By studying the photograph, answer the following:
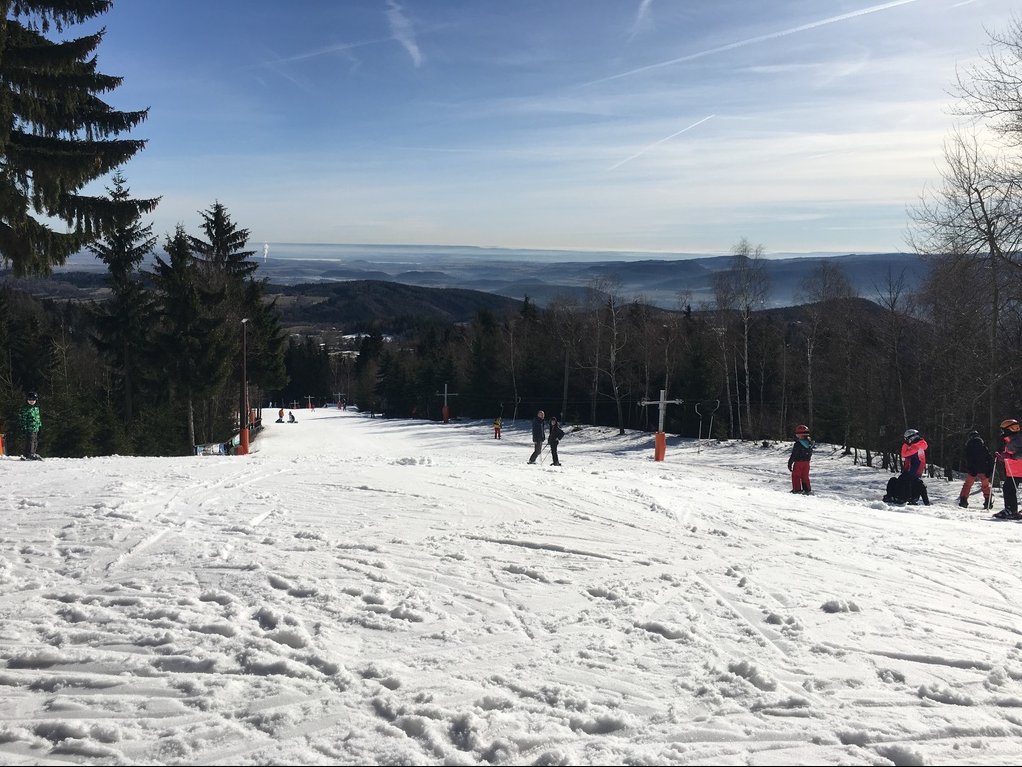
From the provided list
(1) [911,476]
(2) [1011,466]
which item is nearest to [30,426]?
(1) [911,476]

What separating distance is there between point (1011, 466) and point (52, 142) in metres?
18.7

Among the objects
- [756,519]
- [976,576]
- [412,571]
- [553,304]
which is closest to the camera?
[412,571]

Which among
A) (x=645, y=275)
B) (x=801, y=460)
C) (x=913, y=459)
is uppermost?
(x=645, y=275)

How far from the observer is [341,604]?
6.43 m

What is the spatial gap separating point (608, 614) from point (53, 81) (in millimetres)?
12534

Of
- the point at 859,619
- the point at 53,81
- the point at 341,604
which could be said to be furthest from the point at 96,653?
the point at 53,81

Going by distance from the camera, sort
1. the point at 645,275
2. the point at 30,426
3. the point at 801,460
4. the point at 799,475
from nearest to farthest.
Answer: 1. the point at 801,460
2. the point at 799,475
3. the point at 30,426
4. the point at 645,275

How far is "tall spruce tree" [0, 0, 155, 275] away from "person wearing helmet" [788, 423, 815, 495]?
14789 millimetres

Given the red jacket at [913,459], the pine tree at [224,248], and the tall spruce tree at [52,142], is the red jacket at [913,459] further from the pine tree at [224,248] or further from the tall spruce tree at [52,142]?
the pine tree at [224,248]

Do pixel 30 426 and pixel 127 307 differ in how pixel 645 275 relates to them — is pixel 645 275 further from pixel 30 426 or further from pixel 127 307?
pixel 30 426

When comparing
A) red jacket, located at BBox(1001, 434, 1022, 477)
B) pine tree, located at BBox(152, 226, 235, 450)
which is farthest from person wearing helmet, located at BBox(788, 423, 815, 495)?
pine tree, located at BBox(152, 226, 235, 450)

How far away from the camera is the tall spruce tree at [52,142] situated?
1148cm

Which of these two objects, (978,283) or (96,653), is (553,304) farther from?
(96,653)

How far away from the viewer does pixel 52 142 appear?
12086mm
